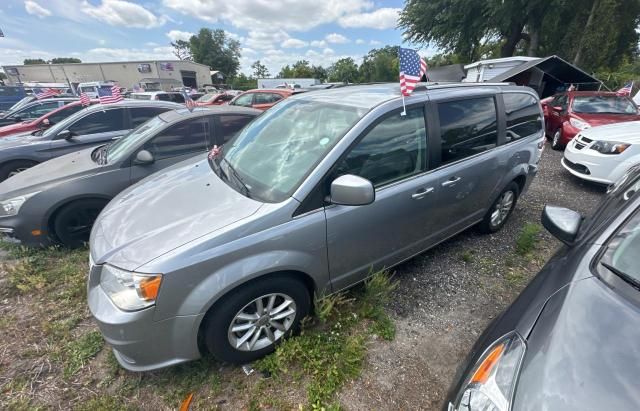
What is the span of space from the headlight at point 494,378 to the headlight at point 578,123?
757cm

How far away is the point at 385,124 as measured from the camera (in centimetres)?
218

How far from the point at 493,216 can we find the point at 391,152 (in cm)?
198

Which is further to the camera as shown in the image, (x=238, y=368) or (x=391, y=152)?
(x=391, y=152)

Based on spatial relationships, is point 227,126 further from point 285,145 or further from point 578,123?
point 578,123

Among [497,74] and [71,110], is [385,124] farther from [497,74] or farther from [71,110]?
[497,74]

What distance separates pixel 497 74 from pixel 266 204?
17.3m

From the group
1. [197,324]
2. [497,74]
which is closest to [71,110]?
[197,324]

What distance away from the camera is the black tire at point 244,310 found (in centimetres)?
175

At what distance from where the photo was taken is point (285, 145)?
2291 mm

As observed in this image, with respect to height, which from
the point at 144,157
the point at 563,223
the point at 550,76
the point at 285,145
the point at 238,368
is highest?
the point at 550,76

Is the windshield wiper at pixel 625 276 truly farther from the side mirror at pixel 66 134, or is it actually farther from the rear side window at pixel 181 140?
the side mirror at pixel 66 134

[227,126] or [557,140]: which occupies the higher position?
[227,126]

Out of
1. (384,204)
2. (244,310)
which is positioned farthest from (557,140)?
(244,310)

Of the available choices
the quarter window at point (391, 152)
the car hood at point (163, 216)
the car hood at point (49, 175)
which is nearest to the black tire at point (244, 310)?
the car hood at point (163, 216)
